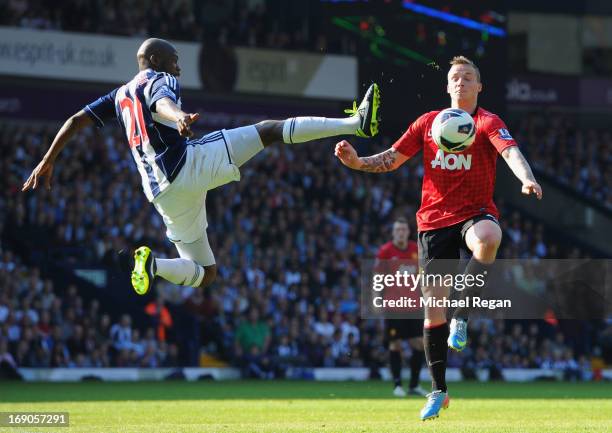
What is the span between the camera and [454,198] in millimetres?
10125

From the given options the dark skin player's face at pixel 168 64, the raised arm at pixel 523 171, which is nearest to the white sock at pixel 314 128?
the dark skin player's face at pixel 168 64

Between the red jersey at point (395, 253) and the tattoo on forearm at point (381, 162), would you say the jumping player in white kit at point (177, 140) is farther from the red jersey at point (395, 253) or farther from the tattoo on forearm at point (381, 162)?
the red jersey at point (395, 253)

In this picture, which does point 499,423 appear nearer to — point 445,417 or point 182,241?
point 445,417

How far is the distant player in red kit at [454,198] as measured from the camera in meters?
9.84

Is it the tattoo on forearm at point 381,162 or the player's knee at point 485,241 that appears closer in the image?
the player's knee at point 485,241

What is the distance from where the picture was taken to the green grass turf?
10.6 m

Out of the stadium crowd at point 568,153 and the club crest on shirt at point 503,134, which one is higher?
the stadium crowd at point 568,153

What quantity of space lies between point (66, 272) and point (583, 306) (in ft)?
36.9

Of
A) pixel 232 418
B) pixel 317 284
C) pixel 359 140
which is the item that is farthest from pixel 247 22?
pixel 232 418

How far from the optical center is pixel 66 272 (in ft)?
74.1

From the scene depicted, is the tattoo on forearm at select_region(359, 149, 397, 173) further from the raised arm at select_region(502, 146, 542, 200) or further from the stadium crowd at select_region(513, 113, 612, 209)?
the stadium crowd at select_region(513, 113, 612, 209)

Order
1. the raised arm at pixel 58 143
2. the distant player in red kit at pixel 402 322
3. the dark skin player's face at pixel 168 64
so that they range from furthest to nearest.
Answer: the distant player in red kit at pixel 402 322, the raised arm at pixel 58 143, the dark skin player's face at pixel 168 64

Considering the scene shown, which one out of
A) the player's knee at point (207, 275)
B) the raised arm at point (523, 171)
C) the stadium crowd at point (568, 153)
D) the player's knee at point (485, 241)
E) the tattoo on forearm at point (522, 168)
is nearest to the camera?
the raised arm at point (523, 171)

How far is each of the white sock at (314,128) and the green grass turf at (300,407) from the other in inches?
98.4
